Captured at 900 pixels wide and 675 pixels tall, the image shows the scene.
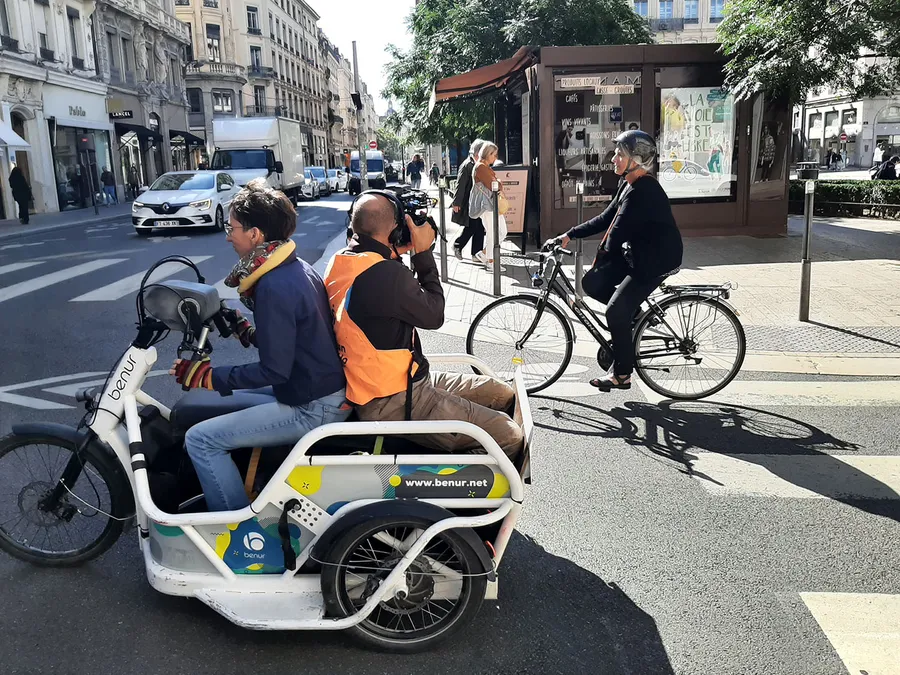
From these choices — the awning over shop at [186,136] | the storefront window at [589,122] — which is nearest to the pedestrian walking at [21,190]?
the storefront window at [589,122]

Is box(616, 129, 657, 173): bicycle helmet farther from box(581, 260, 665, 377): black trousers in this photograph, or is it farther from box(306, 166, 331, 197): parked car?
box(306, 166, 331, 197): parked car

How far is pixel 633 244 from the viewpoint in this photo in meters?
5.49

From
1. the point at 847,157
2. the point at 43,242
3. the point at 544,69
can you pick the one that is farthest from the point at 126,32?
the point at 847,157

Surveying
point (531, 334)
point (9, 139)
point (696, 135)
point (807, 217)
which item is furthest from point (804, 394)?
point (9, 139)

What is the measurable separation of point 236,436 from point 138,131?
40.4m

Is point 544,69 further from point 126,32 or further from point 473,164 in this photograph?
point 126,32

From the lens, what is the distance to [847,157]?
193ft

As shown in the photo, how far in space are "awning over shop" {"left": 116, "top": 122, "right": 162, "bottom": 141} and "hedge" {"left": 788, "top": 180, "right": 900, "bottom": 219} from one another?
102ft

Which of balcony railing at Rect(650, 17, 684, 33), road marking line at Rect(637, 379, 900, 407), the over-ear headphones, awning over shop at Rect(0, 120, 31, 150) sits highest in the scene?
balcony railing at Rect(650, 17, 684, 33)

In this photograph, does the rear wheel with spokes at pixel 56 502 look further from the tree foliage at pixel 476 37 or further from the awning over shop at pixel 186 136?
the awning over shop at pixel 186 136

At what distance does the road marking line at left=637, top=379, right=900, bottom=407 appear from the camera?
5.61 metres

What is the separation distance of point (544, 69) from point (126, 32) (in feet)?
115

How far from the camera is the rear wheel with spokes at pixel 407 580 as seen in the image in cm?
279

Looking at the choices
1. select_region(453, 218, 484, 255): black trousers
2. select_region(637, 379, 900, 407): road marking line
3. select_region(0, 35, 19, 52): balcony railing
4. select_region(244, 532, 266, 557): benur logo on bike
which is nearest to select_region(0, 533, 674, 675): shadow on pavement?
select_region(244, 532, 266, 557): benur logo on bike
